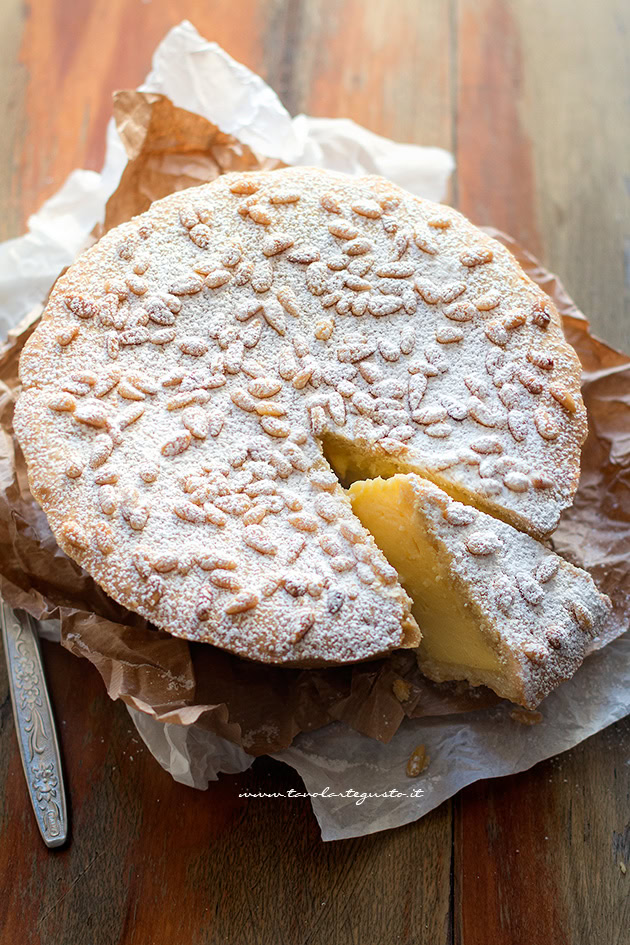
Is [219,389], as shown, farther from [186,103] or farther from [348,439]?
[186,103]

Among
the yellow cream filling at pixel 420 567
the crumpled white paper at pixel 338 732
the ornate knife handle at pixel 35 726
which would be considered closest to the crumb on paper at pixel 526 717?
the crumpled white paper at pixel 338 732

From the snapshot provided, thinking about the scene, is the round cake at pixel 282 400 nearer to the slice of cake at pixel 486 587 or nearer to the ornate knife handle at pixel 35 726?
the slice of cake at pixel 486 587

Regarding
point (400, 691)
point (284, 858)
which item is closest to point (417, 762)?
Result: point (400, 691)

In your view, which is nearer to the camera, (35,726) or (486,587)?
(486,587)

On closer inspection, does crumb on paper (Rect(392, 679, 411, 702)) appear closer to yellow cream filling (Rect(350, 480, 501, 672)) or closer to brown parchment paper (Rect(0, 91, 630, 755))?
brown parchment paper (Rect(0, 91, 630, 755))

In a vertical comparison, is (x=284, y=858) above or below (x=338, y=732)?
below

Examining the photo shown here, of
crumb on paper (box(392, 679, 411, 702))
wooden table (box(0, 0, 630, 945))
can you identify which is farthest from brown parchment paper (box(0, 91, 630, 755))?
wooden table (box(0, 0, 630, 945))

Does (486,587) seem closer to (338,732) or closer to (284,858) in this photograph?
(338,732)

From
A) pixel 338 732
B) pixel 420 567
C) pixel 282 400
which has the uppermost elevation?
pixel 282 400
